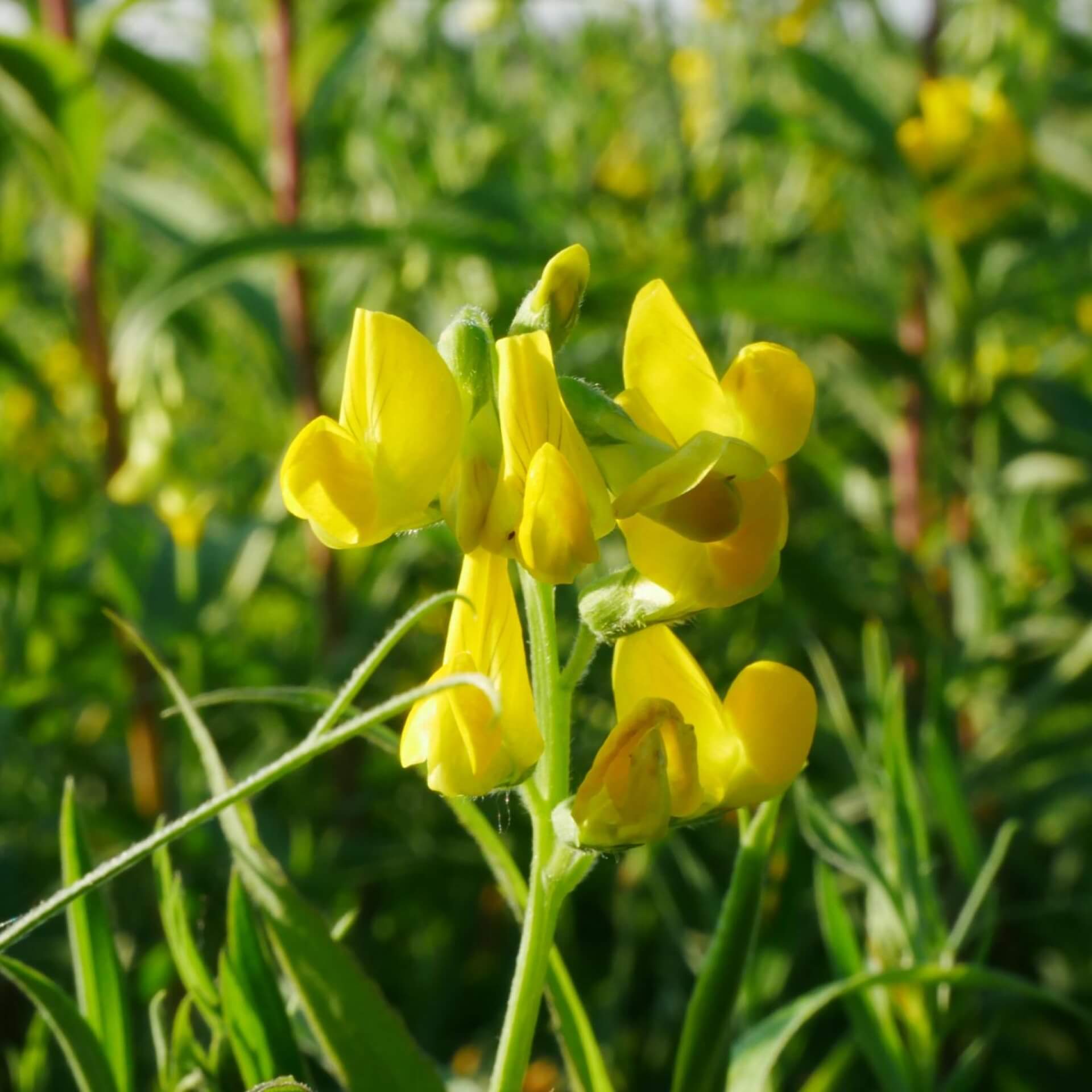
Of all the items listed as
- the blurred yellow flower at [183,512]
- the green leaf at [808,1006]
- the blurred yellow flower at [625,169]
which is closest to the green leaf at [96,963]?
the green leaf at [808,1006]

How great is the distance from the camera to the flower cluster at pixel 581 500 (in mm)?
531

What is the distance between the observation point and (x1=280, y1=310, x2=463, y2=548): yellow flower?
54 centimetres

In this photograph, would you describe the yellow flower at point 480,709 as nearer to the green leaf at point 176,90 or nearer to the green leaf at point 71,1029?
the green leaf at point 71,1029

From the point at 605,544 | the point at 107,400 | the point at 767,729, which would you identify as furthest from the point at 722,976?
the point at 107,400

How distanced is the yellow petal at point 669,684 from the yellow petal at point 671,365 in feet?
0.32

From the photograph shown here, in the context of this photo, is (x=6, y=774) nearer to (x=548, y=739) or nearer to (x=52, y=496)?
(x=52, y=496)

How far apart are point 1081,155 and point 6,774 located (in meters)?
1.72

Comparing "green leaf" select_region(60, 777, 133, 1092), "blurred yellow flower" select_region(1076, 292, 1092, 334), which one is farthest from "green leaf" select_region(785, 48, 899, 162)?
"green leaf" select_region(60, 777, 133, 1092)

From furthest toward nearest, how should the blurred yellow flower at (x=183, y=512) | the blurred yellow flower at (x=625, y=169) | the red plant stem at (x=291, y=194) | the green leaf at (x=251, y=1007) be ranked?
the blurred yellow flower at (x=625, y=169)
the red plant stem at (x=291, y=194)
the blurred yellow flower at (x=183, y=512)
the green leaf at (x=251, y=1007)

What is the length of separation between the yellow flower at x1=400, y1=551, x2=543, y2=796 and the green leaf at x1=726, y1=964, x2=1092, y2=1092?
0.21 metres

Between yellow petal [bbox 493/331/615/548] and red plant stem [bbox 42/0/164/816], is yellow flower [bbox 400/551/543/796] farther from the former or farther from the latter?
red plant stem [bbox 42/0/164/816]

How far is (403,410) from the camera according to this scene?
1.80 ft

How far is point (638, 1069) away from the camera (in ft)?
4.25

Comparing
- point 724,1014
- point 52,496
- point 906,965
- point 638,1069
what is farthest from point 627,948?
point 52,496
